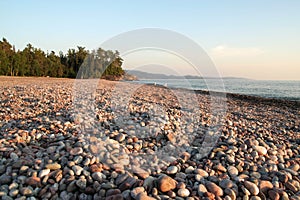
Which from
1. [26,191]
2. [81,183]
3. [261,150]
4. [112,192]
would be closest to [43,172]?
[26,191]

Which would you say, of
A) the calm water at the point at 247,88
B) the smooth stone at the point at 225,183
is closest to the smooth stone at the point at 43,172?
the smooth stone at the point at 225,183

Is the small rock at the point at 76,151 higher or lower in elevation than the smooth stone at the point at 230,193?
higher

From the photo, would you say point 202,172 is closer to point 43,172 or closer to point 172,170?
point 172,170

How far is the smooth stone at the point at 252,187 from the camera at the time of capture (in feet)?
8.71

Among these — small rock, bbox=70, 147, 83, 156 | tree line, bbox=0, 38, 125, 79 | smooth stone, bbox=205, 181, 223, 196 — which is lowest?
smooth stone, bbox=205, 181, 223, 196

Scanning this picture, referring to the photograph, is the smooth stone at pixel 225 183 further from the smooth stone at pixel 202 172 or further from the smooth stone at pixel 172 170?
the smooth stone at pixel 172 170

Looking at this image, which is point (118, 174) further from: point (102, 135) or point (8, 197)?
point (102, 135)

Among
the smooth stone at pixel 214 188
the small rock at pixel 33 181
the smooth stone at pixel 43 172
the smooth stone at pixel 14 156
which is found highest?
the smooth stone at pixel 14 156

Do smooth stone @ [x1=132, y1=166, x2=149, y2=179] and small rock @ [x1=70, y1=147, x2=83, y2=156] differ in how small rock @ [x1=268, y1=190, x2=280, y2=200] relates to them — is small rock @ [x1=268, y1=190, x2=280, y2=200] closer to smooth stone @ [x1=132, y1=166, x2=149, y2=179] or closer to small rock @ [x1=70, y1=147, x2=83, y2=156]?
smooth stone @ [x1=132, y1=166, x2=149, y2=179]

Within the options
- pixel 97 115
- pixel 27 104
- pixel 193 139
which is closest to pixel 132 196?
pixel 193 139

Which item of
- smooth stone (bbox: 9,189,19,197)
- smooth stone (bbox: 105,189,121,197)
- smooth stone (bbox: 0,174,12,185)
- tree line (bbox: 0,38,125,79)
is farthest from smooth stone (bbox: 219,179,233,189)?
tree line (bbox: 0,38,125,79)

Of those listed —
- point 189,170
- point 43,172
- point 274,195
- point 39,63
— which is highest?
point 39,63

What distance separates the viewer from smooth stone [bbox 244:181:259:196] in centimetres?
266

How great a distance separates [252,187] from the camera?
270 cm
